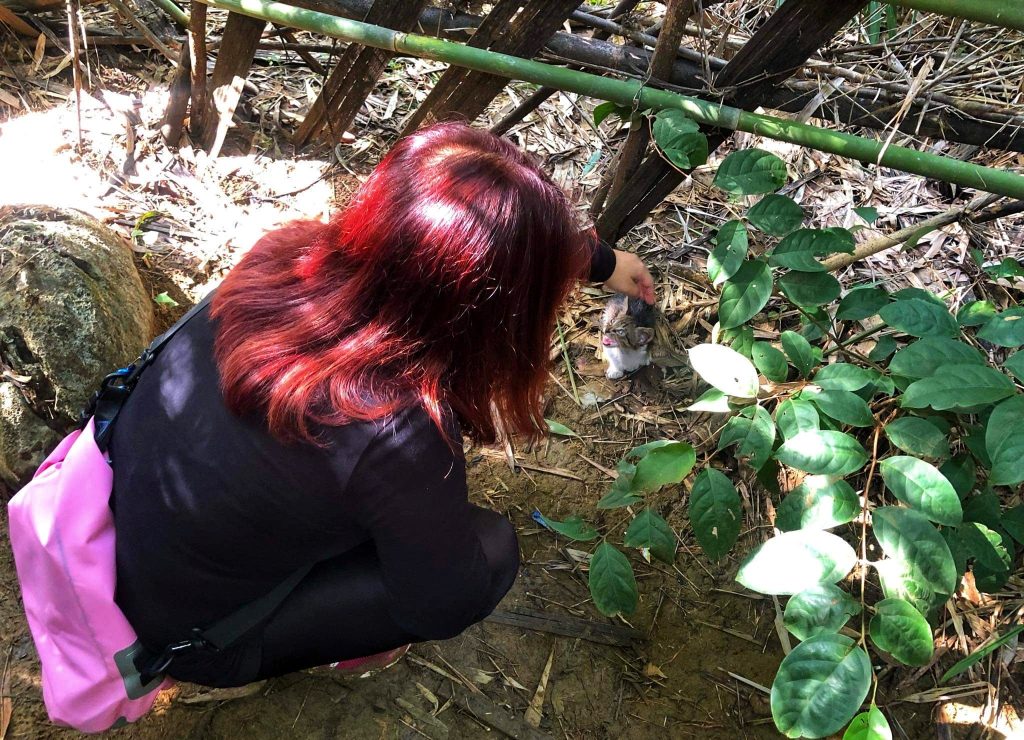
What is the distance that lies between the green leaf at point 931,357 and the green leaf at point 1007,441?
0.14 meters

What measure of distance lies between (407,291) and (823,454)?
0.82 meters

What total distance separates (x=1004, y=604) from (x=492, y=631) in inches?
57.8

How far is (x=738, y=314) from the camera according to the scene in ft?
5.63

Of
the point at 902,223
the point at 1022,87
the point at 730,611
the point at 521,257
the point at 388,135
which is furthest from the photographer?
the point at 388,135

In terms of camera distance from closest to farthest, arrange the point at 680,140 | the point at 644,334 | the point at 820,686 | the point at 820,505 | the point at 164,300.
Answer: the point at 820,686, the point at 820,505, the point at 680,140, the point at 644,334, the point at 164,300

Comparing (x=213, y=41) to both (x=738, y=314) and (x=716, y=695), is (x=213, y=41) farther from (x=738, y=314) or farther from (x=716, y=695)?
(x=716, y=695)

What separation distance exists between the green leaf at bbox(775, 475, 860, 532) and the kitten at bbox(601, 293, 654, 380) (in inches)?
46.0

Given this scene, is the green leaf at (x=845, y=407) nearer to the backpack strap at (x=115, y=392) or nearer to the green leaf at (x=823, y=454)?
the green leaf at (x=823, y=454)

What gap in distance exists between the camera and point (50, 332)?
2170 mm

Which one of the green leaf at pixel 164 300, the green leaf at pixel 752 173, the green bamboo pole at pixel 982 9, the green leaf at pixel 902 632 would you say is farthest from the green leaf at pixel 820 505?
the green leaf at pixel 164 300

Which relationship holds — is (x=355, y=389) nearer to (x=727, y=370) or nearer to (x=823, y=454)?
(x=727, y=370)

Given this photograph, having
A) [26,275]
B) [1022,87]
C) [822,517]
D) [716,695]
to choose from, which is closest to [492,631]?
[716,695]

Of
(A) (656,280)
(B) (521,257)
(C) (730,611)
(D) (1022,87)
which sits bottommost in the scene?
(C) (730,611)

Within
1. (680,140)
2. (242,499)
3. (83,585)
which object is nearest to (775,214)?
(680,140)
